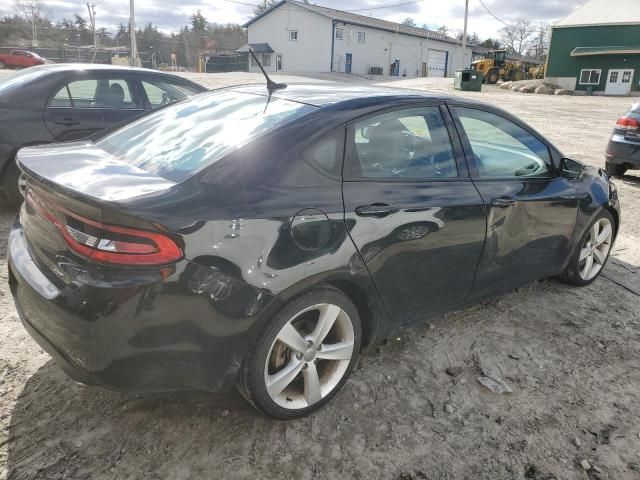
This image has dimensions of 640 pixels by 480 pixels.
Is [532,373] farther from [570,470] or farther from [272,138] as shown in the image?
[272,138]

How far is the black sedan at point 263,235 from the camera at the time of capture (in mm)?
1935

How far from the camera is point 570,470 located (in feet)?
7.44

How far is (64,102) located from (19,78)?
1.83ft

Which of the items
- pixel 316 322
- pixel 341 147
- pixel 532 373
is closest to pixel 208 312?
pixel 316 322

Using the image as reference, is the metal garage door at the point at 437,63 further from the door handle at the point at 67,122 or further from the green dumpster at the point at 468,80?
the door handle at the point at 67,122

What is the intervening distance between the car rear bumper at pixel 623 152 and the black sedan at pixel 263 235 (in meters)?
5.50

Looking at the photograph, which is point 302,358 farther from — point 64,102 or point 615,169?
point 615,169

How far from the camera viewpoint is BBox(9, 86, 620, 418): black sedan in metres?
1.93

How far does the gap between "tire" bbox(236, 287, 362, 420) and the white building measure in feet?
155

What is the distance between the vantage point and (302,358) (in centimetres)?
240

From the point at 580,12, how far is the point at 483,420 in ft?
148

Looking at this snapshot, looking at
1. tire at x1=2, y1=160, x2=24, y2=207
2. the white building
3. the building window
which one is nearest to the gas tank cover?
tire at x1=2, y1=160, x2=24, y2=207

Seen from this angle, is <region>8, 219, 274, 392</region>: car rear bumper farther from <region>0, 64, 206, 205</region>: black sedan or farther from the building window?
the building window

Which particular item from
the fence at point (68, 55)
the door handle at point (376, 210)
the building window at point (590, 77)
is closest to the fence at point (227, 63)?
the fence at point (68, 55)
